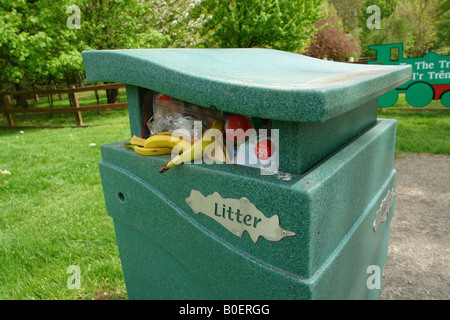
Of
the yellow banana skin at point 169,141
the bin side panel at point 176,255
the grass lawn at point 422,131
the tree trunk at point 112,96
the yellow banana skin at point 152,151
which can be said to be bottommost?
the grass lawn at point 422,131

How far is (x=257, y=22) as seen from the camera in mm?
12117

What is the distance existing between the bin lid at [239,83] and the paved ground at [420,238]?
1.29 metres

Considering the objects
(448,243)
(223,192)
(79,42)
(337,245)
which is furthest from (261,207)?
(79,42)

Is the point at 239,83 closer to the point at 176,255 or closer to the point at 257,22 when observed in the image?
the point at 176,255

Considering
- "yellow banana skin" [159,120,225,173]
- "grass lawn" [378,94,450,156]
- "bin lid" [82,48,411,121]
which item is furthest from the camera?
"grass lawn" [378,94,450,156]

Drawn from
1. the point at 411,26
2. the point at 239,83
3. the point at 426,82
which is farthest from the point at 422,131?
the point at 411,26

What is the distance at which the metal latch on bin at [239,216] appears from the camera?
1.03m

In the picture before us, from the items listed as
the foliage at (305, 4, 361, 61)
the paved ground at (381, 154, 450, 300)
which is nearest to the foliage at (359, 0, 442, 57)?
the foliage at (305, 4, 361, 61)

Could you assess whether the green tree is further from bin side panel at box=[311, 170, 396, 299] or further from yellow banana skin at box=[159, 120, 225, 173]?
yellow banana skin at box=[159, 120, 225, 173]

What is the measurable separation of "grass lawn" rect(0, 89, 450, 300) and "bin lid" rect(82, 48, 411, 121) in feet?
4.34

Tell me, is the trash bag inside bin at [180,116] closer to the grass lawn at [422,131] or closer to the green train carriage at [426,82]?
the grass lawn at [422,131]

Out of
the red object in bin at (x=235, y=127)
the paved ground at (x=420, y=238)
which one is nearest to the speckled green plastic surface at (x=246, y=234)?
the red object in bin at (x=235, y=127)

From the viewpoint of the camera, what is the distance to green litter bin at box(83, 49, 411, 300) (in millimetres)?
975
